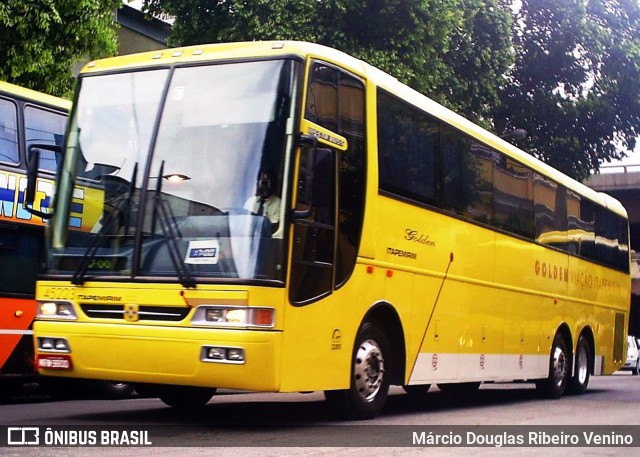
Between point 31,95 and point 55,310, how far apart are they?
5090 millimetres

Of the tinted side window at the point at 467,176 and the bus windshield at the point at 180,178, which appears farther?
the tinted side window at the point at 467,176

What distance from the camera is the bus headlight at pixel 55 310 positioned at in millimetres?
9711

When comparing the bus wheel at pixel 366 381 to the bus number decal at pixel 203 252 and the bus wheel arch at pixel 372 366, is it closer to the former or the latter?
the bus wheel arch at pixel 372 366

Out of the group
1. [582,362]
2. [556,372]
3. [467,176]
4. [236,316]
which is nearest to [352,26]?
[582,362]

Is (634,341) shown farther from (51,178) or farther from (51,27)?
(51,178)

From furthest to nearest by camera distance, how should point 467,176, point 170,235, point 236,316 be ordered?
point 467,176 < point 170,235 < point 236,316

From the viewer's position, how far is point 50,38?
62.7 feet

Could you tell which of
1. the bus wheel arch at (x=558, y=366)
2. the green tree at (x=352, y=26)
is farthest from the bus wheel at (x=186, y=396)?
the green tree at (x=352, y=26)

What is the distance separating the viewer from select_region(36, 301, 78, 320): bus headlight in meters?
9.71

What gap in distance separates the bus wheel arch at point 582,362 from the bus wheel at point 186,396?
8.42 meters

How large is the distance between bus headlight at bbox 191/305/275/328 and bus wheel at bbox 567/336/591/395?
1041 centimetres

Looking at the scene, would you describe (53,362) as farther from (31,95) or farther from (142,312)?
(31,95)

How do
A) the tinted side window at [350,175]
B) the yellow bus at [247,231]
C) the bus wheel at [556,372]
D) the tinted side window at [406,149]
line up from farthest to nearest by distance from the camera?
the bus wheel at [556,372]
the tinted side window at [406,149]
the tinted side window at [350,175]
the yellow bus at [247,231]

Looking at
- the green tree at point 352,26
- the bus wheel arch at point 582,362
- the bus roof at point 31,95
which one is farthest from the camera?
the green tree at point 352,26
